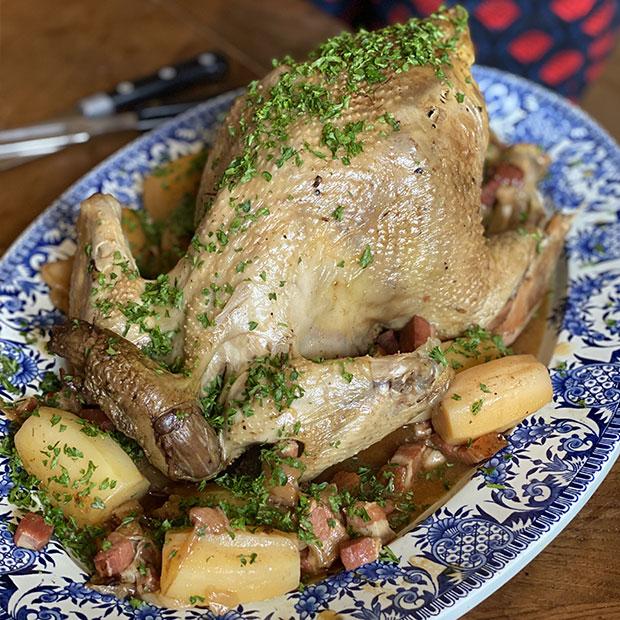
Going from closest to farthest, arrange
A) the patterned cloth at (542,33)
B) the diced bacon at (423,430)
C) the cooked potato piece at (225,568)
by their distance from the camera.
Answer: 1. the cooked potato piece at (225,568)
2. the diced bacon at (423,430)
3. the patterned cloth at (542,33)

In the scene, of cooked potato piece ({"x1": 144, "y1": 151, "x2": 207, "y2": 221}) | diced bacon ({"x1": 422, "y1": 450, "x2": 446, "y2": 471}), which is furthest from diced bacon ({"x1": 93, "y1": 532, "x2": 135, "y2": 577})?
cooked potato piece ({"x1": 144, "y1": 151, "x2": 207, "y2": 221})

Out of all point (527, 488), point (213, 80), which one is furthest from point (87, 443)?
point (213, 80)

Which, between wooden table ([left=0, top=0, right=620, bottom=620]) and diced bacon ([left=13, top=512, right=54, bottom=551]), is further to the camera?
wooden table ([left=0, top=0, right=620, bottom=620])

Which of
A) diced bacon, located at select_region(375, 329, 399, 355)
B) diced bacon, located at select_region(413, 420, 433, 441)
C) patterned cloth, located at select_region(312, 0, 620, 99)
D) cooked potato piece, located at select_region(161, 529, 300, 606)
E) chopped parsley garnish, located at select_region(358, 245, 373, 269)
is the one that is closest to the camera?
cooked potato piece, located at select_region(161, 529, 300, 606)

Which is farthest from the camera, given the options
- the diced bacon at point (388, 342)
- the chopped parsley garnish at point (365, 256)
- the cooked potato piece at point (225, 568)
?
the diced bacon at point (388, 342)

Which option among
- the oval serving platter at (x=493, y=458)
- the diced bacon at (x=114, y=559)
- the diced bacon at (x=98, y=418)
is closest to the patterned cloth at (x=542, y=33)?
the oval serving platter at (x=493, y=458)

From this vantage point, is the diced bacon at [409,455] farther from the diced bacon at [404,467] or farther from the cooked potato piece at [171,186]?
the cooked potato piece at [171,186]

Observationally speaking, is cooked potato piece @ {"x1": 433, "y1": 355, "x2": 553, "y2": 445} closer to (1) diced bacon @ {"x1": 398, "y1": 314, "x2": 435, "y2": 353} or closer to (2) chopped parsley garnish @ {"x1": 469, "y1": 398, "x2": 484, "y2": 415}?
(2) chopped parsley garnish @ {"x1": 469, "y1": 398, "x2": 484, "y2": 415}
